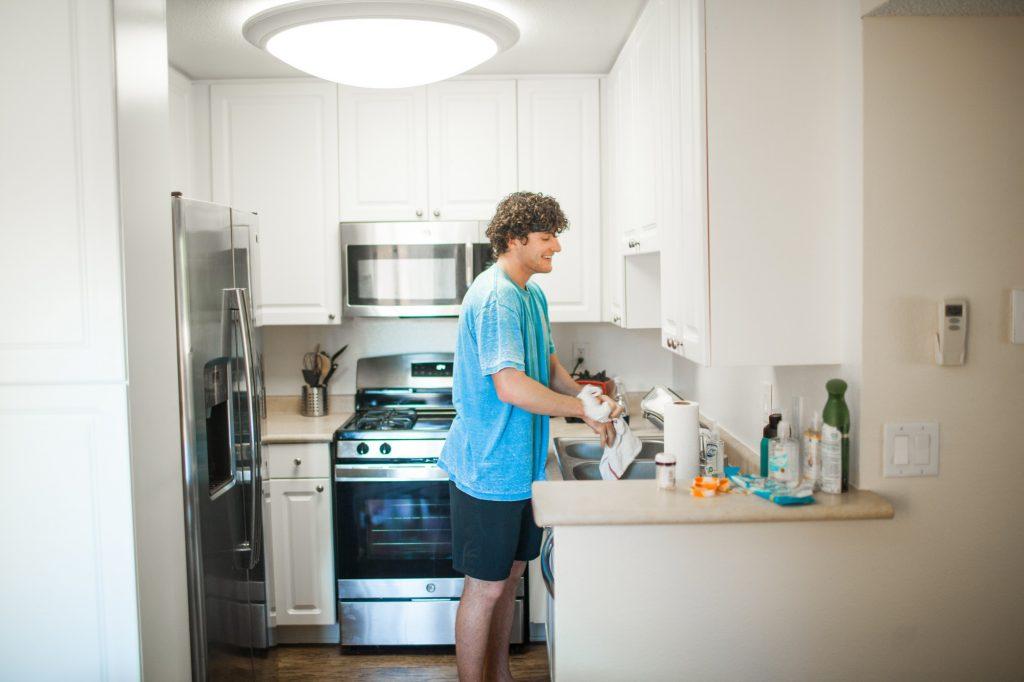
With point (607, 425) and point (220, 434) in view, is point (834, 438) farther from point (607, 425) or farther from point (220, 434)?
point (220, 434)

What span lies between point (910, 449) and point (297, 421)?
2442 mm

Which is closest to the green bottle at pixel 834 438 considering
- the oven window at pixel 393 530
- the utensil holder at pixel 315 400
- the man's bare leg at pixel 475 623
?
the man's bare leg at pixel 475 623

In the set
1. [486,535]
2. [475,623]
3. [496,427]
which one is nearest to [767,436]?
[496,427]

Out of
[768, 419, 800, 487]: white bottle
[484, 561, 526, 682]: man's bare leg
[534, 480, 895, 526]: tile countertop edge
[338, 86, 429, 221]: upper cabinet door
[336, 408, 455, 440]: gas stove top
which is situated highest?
[338, 86, 429, 221]: upper cabinet door

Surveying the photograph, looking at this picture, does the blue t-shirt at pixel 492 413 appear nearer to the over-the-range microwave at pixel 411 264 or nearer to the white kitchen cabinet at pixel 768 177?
the white kitchen cabinet at pixel 768 177

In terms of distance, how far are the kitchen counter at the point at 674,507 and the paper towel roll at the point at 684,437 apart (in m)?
0.16

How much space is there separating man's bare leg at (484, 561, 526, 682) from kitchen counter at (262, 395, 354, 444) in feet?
3.06

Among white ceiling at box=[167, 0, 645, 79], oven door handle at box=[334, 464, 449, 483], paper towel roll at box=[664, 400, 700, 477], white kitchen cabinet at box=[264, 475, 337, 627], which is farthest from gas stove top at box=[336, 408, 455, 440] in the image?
white ceiling at box=[167, 0, 645, 79]

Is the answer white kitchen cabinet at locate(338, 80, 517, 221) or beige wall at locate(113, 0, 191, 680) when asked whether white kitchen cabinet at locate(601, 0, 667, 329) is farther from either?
beige wall at locate(113, 0, 191, 680)

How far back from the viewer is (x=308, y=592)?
3.30 meters

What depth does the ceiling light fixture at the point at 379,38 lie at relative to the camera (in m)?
2.43

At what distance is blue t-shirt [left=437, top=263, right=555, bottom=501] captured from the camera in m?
2.42

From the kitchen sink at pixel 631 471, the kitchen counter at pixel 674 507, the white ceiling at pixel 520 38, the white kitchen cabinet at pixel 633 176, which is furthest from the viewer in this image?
the kitchen sink at pixel 631 471

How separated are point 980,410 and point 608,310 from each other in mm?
1776
